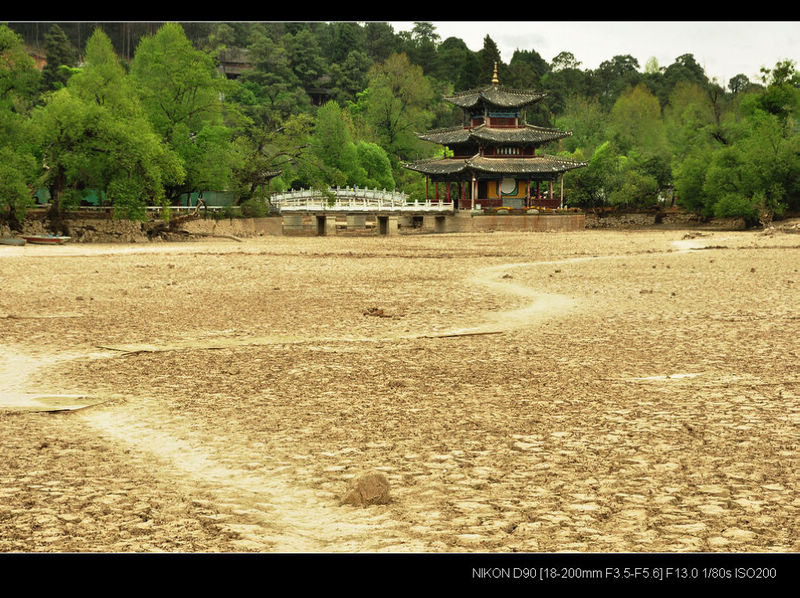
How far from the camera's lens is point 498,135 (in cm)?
7462

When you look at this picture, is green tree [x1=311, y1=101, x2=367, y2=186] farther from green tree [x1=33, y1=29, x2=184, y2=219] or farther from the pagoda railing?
green tree [x1=33, y1=29, x2=184, y2=219]

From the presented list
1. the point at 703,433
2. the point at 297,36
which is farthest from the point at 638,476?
the point at 297,36

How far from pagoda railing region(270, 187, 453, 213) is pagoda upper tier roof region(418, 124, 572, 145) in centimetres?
814

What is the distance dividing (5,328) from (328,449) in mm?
9545

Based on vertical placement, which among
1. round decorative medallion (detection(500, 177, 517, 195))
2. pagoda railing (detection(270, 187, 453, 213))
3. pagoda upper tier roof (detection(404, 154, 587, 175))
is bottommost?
pagoda railing (detection(270, 187, 453, 213))

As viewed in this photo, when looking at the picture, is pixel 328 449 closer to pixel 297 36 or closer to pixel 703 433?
pixel 703 433

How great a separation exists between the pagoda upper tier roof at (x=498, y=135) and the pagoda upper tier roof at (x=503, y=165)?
5.68 ft

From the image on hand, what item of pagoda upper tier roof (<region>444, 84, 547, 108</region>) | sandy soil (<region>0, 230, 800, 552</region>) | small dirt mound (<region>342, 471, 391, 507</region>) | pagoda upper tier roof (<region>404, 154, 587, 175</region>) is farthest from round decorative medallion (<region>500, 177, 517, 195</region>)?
small dirt mound (<region>342, 471, 391, 507</region>)

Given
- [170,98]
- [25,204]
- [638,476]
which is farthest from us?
[170,98]

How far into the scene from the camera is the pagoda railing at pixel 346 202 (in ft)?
205

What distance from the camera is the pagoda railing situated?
62.4 metres

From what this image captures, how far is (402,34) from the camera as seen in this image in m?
147

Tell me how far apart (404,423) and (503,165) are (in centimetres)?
6740

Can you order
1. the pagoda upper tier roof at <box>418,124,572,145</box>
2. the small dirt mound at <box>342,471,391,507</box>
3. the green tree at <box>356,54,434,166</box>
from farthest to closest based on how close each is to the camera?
the green tree at <box>356,54,434,166</box>, the pagoda upper tier roof at <box>418,124,572,145</box>, the small dirt mound at <box>342,471,391,507</box>
